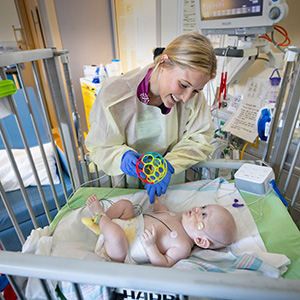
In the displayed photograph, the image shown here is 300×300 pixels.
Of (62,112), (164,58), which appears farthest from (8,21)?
(164,58)

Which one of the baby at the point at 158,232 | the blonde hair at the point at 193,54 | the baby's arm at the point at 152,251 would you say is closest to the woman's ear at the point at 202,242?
the baby at the point at 158,232

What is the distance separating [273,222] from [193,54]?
82cm

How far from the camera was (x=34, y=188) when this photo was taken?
1.82 metres

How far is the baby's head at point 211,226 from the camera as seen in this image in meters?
1.04

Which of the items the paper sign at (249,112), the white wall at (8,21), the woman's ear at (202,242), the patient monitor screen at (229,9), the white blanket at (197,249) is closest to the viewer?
the white blanket at (197,249)

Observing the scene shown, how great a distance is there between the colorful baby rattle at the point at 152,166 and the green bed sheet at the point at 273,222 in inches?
13.2

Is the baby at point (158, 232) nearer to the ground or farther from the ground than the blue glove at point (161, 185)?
nearer to the ground

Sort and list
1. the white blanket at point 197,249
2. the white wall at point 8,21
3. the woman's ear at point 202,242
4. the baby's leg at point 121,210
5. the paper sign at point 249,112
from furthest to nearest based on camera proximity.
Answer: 1. the white wall at point 8,21
2. the paper sign at point 249,112
3. the baby's leg at point 121,210
4. the woman's ear at point 202,242
5. the white blanket at point 197,249

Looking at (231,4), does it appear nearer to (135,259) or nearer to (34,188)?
(135,259)

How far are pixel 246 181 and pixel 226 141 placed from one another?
0.53m

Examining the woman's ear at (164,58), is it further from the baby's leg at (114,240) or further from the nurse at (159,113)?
the baby's leg at (114,240)

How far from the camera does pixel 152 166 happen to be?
3.51ft

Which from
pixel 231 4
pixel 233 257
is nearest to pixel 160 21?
pixel 231 4

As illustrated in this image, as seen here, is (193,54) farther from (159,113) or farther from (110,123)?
(110,123)
